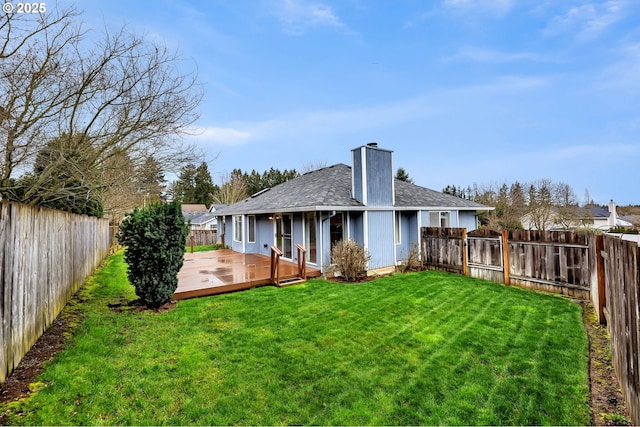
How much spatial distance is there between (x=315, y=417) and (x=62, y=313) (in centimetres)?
563

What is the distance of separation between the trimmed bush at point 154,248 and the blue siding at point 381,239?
6650mm

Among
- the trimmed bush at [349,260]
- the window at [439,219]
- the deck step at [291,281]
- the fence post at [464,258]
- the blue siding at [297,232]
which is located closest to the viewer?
the deck step at [291,281]

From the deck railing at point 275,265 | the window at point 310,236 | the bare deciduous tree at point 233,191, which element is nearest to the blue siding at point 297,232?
the window at point 310,236

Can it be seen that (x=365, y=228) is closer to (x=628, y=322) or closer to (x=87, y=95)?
(x=628, y=322)

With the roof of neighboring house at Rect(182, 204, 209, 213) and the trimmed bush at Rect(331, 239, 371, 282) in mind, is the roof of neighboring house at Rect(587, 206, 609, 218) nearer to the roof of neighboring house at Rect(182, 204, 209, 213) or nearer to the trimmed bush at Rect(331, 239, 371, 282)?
the trimmed bush at Rect(331, 239, 371, 282)

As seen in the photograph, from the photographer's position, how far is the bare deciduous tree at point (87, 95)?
525 centimetres

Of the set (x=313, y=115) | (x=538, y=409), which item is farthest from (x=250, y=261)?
(x=313, y=115)

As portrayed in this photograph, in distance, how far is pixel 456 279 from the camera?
948cm

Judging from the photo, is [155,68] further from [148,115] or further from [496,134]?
[496,134]

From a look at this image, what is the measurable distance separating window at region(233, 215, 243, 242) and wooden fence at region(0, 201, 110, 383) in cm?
1027

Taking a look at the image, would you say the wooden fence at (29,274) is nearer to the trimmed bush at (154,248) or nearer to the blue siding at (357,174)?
the trimmed bush at (154,248)

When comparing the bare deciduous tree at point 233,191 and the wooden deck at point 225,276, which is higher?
the bare deciduous tree at point 233,191

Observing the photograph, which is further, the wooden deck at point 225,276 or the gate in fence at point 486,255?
the gate in fence at point 486,255

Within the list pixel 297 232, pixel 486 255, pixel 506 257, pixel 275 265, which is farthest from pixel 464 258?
pixel 275 265
